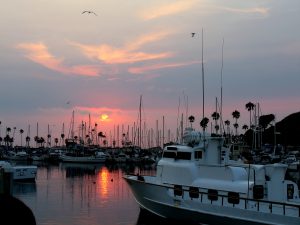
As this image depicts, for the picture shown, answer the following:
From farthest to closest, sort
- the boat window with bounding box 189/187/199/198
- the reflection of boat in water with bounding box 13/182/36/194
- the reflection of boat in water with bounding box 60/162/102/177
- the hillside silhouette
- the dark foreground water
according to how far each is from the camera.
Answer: the hillside silhouette < the reflection of boat in water with bounding box 60/162/102/177 < the reflection of boat in water with bounding box 13/182/36/194 < the dark foreground water < the boat window with bounding box 189/187/199/198

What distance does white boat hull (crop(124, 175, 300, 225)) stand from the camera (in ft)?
87.4

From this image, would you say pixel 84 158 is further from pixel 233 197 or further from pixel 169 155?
pixel 233 197

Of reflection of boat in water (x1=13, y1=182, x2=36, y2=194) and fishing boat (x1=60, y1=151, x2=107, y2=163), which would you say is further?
fishing boat (x1=60, y1=151, x2=107, y2=163)

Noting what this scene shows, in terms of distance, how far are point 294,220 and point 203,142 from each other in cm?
964

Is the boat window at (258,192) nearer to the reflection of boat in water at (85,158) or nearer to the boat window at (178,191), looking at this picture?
the boat window at (178,191)

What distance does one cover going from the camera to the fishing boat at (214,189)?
1075 inches

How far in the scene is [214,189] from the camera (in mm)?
30281

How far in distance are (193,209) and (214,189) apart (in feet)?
5.69

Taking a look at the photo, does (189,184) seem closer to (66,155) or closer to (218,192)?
(218,192)

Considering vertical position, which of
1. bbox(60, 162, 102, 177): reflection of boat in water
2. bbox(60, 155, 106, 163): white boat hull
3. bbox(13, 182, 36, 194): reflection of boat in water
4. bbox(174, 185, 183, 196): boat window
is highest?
bbox(174, 185, 183, 196): boat window

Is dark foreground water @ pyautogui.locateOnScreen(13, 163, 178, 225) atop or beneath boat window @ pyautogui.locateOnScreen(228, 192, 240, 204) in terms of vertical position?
beneath

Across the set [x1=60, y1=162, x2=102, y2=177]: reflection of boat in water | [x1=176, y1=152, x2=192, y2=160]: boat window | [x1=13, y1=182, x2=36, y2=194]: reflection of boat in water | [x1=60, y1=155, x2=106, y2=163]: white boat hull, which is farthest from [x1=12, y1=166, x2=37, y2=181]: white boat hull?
[x1=60, y1=155, x2=106, y2=163]: white boat hull

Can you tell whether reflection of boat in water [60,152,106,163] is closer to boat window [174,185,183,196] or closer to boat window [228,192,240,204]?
boat window [174,185,183,196]

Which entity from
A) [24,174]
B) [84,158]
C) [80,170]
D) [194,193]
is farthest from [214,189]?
[84,158]
